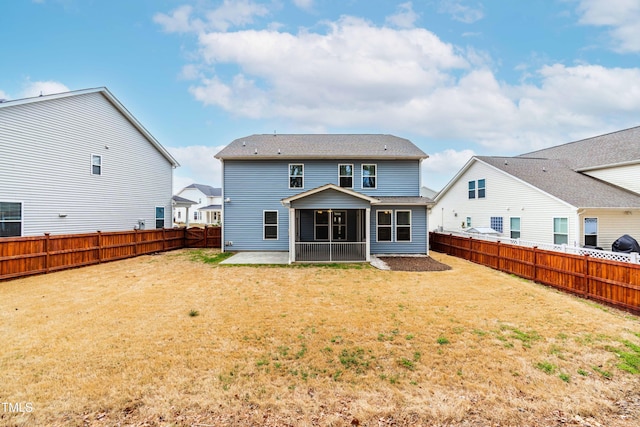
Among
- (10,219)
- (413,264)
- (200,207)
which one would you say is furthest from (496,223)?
(200,207)

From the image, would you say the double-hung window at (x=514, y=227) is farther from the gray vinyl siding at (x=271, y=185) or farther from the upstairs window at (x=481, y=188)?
the gray vinyl siding at (x=271, y=185)

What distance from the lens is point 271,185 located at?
16.5m

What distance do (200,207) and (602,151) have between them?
176ft

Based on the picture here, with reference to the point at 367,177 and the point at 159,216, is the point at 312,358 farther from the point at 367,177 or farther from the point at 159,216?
the point at 159,216

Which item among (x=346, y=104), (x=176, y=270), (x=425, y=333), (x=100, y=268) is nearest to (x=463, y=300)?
(x=425, y=333)

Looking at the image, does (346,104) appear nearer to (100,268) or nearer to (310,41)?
(310,41)

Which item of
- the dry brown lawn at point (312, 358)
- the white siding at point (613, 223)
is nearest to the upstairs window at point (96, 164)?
the dry brown lawn at point (312, 358)

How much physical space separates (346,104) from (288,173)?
13530mm

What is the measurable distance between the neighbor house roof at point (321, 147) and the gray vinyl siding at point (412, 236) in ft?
9.54

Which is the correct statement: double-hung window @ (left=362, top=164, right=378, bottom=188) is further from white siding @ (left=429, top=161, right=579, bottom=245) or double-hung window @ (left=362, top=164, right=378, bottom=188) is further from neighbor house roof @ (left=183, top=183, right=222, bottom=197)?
neighbor house roof @ (left=183, top=183, right=222, bottom=197)

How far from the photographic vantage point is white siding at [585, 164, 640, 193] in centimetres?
1522

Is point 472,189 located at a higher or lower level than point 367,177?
lower

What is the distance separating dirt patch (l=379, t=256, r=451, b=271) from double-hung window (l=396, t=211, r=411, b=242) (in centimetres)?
144

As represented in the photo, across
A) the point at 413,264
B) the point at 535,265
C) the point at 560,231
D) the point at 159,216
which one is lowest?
the point at 413,264
